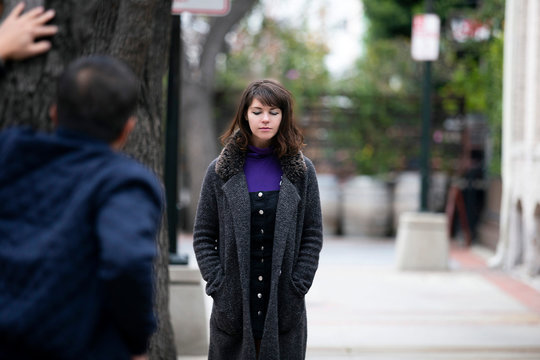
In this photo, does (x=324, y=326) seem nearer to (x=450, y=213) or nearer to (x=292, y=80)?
(x=450, y=213)

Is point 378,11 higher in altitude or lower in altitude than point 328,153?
higher

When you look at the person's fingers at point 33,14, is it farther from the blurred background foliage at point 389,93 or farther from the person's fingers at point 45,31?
the blurred background foliage at point 389,93

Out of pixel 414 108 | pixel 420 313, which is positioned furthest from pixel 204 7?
pixel 414 108

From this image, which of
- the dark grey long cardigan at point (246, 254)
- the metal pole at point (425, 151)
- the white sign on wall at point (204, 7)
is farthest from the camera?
the metal pole at point (425, 151)

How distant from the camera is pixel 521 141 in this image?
11.1m

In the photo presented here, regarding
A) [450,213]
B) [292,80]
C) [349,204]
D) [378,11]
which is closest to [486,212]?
[450,213]

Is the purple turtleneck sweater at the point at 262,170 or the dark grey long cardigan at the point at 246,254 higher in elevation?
the purple turtleneck sweater at the point at 262,170

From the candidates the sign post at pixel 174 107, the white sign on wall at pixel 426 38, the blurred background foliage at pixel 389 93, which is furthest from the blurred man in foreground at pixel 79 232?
the blurred background foliage at pixel 389 93

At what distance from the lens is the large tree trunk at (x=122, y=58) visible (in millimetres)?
2994

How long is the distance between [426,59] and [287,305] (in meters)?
8.33

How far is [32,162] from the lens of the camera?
7.22 feet

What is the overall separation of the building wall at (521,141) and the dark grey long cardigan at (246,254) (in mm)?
7192

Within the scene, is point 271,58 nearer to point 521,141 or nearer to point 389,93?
point 389,93

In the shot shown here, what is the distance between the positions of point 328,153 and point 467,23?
385cm
